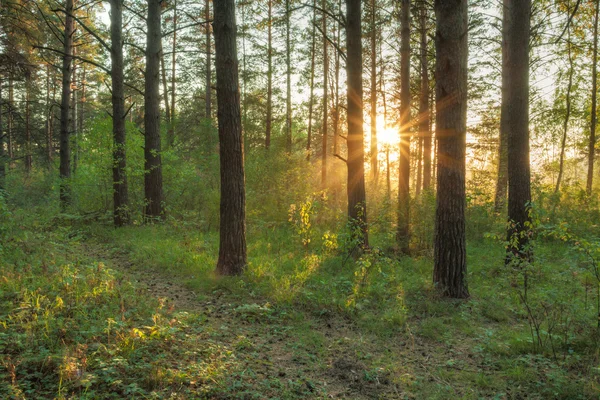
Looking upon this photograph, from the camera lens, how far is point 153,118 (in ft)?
40.1

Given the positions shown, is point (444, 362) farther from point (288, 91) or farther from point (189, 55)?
point (189, 55)

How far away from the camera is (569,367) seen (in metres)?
3.62

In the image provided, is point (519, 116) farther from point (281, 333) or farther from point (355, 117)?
point (281, 333)

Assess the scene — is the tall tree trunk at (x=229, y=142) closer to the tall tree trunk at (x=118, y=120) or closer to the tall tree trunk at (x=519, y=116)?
the tall tree trunk at (x=519, y=116)

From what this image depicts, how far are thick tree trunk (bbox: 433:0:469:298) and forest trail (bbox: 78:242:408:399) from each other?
2131mm

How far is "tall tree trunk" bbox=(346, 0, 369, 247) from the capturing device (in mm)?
8234

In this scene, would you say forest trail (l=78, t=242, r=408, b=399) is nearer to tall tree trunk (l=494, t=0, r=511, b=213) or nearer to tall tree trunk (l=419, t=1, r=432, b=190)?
tall tree trunk (l=419, t=1, r=432, b=190)

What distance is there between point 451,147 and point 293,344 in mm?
4055

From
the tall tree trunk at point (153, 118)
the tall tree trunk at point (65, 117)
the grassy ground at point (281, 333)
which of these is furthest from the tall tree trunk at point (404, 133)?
the tall tree trunk at point (65, 117)

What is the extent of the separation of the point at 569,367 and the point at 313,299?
330 cm

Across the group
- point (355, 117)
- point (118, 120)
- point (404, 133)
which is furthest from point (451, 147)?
point (118, 120)

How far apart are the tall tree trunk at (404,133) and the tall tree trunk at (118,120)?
9006mm

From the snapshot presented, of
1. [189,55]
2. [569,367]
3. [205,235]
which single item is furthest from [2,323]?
[189,55]

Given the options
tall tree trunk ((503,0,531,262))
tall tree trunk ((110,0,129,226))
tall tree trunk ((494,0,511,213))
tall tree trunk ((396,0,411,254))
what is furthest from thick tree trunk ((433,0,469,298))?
tall tree trunk ((110,0,129,226))
